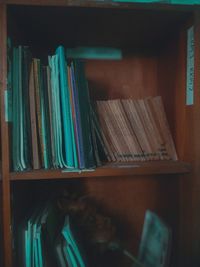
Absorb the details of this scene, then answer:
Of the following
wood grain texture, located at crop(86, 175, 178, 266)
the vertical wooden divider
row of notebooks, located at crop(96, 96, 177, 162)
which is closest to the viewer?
the vertical wooden divider

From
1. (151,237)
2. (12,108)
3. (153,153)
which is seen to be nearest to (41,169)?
(12,108)

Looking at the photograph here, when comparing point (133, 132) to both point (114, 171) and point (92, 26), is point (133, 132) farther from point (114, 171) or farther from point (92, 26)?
point (92, 26)

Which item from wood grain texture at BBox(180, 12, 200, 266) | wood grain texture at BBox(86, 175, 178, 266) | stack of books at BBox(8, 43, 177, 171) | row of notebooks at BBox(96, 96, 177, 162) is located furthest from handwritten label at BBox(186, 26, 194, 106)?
wood grain texture at BBox(86, 175, 178, 266)

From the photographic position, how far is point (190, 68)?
746mm

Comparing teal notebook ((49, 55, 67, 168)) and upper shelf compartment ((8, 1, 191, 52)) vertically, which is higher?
upper shelf compartment ((8, 1, 191, 52))

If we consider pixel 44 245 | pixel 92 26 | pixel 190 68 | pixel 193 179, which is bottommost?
pixel 44 245

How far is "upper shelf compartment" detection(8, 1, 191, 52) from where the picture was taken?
2.32 ft

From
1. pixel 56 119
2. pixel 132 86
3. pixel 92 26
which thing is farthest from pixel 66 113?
pixel 132 86

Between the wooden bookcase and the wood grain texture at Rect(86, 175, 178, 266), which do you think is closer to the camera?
the wooden bookcase

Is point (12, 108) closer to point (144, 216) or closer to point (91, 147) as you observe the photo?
point (91, 147)

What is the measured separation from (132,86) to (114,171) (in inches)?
17.2

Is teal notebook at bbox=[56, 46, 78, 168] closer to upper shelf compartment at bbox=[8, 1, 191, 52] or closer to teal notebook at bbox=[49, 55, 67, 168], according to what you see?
teal notebook at bbox=[49, 55, 67, 168]

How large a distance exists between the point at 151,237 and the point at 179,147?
329mm

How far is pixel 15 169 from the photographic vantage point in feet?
2.25
